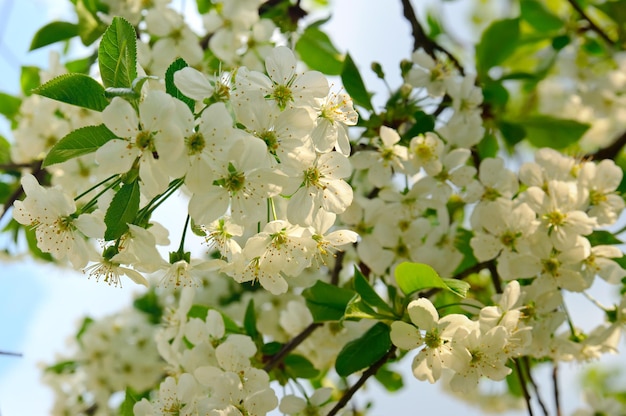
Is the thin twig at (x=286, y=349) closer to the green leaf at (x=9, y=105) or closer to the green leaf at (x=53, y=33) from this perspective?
the green leaf at (x=53, y=33)

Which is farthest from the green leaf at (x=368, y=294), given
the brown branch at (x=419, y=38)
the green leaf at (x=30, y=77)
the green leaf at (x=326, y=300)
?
the green leaf at (x=30, y=77)

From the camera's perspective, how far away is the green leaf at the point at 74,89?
128 cm

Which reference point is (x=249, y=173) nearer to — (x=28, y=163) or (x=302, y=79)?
(x=302, y=79)

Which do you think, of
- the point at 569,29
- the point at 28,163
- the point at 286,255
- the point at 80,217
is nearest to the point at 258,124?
the point at 286,255

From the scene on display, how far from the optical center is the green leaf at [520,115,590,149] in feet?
8.03

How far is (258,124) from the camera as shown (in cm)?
127

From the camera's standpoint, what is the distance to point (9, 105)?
2.62 m

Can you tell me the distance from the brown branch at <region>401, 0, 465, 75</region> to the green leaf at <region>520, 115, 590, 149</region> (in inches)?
14.3

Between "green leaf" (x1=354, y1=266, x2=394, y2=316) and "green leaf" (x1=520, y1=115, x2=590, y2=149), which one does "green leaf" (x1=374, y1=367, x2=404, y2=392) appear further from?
"green leaf" (x1=520, y1=115, x2=590, y2=149)

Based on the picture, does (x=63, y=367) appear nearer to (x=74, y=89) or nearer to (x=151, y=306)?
(x=151, y=306)

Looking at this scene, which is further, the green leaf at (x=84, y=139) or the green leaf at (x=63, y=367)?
the green leaf at (x=63, y=367)

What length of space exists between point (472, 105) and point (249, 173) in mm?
979

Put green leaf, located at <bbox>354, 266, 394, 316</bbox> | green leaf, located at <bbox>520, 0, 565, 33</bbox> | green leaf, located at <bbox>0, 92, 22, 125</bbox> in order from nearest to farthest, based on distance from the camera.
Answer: green leaf, located at <bbox>354, 266, 394, 316</bbox>, green leaf, located at <bbox>0, 92, 22, 125</bbox>, green leaf, located at <bbox>520, 0, 565, 33</bbox>

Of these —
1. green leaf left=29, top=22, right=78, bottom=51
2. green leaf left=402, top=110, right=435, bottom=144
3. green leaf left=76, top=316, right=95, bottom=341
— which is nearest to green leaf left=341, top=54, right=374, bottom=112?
green leaf left=402, top=110, right=435, bottom=144
